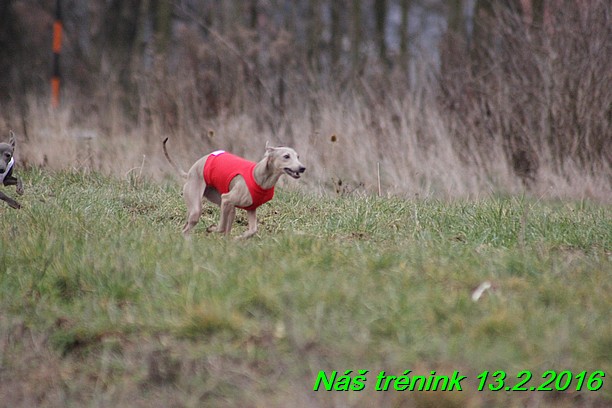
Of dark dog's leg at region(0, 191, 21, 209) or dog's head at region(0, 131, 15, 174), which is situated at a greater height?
dog's head at region(0, 131, 15, 174)

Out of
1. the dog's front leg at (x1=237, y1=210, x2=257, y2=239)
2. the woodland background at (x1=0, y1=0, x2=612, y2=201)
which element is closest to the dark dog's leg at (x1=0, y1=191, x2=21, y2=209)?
the dog's front leg at (x1=237, y1=210, x2=257, y2=239)

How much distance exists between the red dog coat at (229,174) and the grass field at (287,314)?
492mm

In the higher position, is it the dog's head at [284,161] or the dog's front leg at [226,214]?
the dog's head at [284,161]

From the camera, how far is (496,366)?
3.43m

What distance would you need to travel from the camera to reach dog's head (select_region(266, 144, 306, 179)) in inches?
229

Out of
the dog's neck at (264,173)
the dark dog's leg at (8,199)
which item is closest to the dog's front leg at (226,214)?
the dog's neck at (264,173)

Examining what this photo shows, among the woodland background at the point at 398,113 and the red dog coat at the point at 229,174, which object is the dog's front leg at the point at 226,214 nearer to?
the red dog coat at the point at 229,174

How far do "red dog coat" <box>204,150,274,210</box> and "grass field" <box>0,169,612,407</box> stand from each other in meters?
0.49

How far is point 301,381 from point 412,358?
1.70 feet

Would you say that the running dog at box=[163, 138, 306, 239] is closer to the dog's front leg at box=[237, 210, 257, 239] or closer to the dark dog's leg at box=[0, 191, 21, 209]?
the dog's front leg at box=[237, 210, 257, 239]

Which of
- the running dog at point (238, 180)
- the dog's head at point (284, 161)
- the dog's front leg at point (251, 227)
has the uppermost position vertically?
the dog's head at point (284, 161)

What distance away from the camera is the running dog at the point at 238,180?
5.88m

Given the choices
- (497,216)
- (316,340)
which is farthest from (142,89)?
(316,340)

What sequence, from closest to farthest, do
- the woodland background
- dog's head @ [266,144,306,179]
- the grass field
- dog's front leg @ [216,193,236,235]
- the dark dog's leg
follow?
the grass field → the dark dog's leg → dog's head @ [266,144,306,179] → dog's front leg @ [216,193,236,235] → the woodland background
